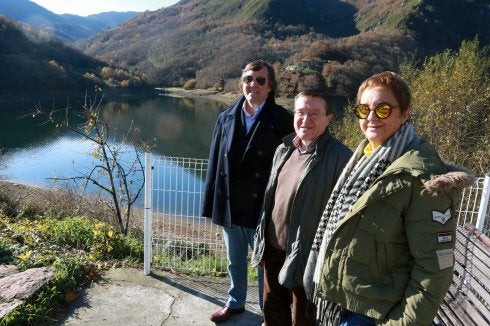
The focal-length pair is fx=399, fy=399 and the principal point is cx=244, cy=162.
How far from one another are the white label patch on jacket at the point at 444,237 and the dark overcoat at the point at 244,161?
1329 millimetres

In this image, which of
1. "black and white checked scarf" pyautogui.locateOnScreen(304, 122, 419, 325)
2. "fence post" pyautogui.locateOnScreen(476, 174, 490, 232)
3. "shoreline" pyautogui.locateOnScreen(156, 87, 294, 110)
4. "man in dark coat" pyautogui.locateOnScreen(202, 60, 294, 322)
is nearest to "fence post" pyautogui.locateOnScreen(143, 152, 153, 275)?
"man in dark coat" pyautogui.locateOnScreen(202, 60, 294, 322)

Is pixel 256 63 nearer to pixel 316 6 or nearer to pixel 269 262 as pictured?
pixel 269 262

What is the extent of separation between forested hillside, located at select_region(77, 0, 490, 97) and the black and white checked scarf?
101 feet

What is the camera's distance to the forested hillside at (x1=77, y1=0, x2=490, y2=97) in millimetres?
49250

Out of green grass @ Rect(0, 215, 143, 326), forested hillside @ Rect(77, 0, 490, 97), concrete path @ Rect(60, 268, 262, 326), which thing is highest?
forested hillside @ Rect(77, 0, 490, 97)

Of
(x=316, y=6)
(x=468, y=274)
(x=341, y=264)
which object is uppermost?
(x=316, y=6)

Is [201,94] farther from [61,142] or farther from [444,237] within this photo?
[444,237]

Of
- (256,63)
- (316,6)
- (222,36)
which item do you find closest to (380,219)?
(256,63)

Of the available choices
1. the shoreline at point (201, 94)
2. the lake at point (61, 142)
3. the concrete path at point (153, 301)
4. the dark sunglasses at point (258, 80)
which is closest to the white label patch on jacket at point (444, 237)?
the dark sunglasses at point (258, 80)

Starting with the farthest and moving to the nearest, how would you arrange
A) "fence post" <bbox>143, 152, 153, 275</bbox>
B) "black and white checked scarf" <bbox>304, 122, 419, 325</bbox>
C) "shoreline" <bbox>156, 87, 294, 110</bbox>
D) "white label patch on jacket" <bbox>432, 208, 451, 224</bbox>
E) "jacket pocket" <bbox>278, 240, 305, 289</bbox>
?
"shoreline" <bbox>156, 87, 294, 110</bbox> < "fence post" <bbox>143, 152, 153, 275</bbox> < "jacket pocket" <bbox>278, 240, 305, 289</bbox> < "black and white checked scarf" <bbox>304, 122, 419, 325</bbox> < "white label patch on jacket" <bbox>432, 208, 451, 224</bbox>

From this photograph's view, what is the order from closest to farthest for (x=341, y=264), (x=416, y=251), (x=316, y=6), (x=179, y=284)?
(x=416, y=251), (x=341, y=264), (x=179, y=284), (x=316, y=6)

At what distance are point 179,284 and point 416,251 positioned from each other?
251 centimetres

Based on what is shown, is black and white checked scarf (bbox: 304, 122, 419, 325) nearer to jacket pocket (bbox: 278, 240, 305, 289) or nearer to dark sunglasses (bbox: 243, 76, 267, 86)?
jacket pocket (bbox: 278, 240, 305, 289)

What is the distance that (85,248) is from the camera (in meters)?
4.08
